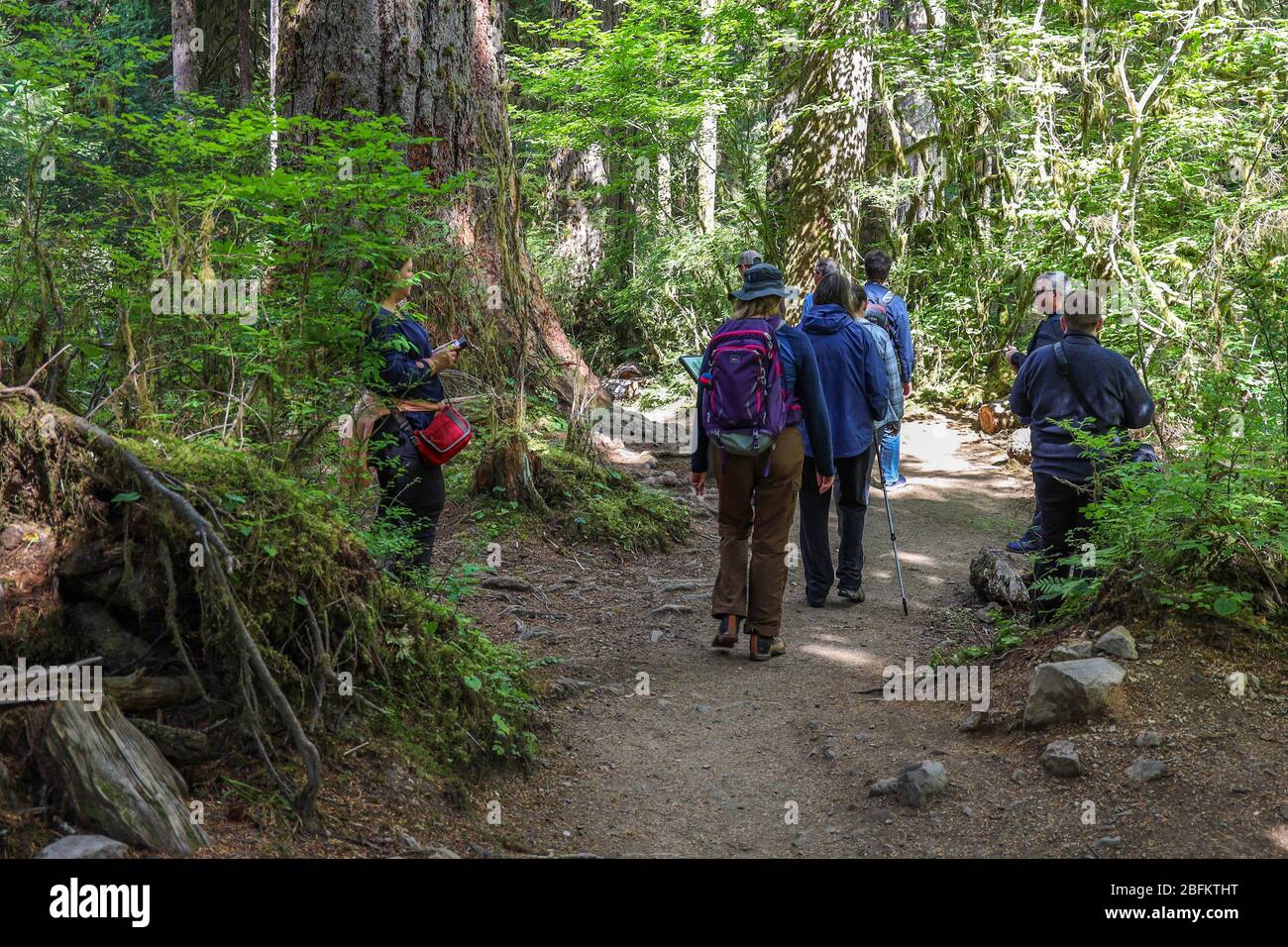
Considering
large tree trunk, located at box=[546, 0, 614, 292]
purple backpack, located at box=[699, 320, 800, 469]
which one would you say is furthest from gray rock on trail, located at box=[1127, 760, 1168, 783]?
large tree trunk, located at box=[546, 0, 614, 292]

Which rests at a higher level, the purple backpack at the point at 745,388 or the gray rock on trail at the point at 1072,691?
the purple backpack at the point at 745,388

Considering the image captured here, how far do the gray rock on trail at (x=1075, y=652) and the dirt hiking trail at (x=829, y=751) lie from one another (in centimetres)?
22

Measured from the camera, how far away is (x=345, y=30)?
327 inches

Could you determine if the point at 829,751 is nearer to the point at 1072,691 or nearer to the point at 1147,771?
the point at 1072,691

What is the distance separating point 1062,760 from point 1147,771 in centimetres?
34

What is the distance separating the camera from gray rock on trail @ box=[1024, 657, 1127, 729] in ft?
15.2

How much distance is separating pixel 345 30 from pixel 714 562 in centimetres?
543

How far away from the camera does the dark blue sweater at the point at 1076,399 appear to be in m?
6.06

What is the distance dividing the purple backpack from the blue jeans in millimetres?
4214

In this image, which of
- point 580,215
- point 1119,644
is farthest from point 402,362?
point 580,215

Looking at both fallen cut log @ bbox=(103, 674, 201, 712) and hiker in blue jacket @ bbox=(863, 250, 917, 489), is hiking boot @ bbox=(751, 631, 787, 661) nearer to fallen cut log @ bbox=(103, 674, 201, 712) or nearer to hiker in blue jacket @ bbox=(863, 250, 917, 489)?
hiker in blue jacket @ bbox=(863, 250, 917, 489)

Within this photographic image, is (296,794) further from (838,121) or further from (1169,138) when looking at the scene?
(838,121)

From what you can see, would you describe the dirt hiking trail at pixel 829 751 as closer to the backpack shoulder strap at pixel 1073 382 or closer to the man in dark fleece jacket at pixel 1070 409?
the man in dark fleece jacket at pixel 1070 409

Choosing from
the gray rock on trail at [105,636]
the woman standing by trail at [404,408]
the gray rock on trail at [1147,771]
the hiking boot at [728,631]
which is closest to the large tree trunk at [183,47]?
the woman standing by trail at [404,408]
